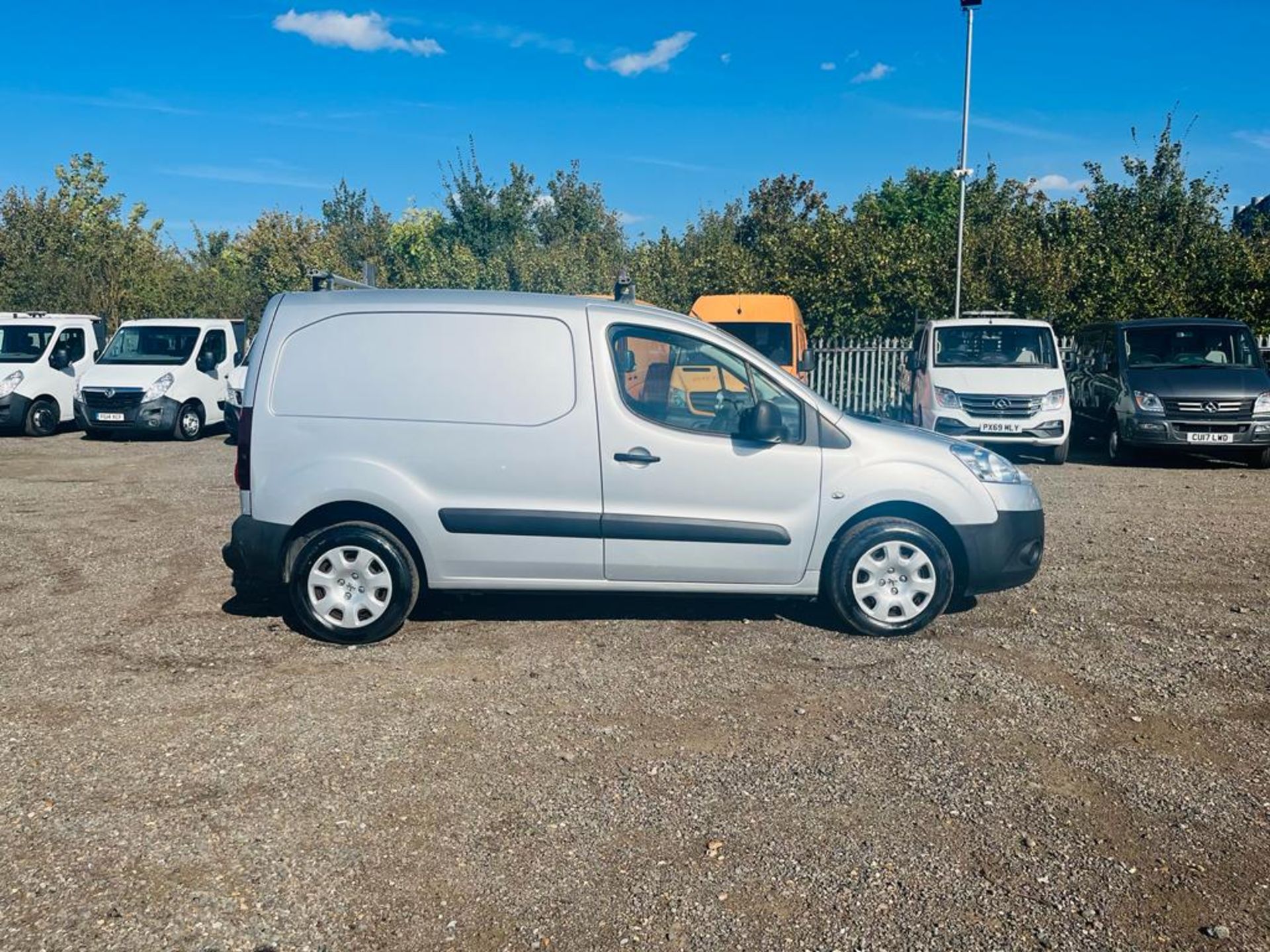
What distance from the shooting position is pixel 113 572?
291 inches

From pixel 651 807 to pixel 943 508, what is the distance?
280cm

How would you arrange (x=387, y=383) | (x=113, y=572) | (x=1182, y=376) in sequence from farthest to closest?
(x=1182, y=376)
(x=113, y=572)
(x=387, y=383)

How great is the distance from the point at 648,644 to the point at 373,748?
183 cm

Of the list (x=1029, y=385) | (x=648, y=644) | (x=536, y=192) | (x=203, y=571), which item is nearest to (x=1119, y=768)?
(x=648, y=644)

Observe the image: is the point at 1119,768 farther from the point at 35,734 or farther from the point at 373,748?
the point at 35,734

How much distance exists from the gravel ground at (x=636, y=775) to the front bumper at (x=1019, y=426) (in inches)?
249

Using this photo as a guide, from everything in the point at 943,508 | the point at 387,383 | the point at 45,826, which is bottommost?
the point at 45,826

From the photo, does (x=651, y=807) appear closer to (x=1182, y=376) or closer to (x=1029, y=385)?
(x=1029, y=385)

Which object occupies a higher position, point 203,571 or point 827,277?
point 827,277

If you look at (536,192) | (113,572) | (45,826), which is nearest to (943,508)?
(45,826)

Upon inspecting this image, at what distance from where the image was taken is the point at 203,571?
24.3ft

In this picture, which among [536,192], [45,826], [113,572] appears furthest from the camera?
[536,192]

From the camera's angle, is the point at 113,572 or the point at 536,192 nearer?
the point at 113,572

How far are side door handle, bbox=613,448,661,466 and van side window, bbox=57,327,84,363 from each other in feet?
50.9
